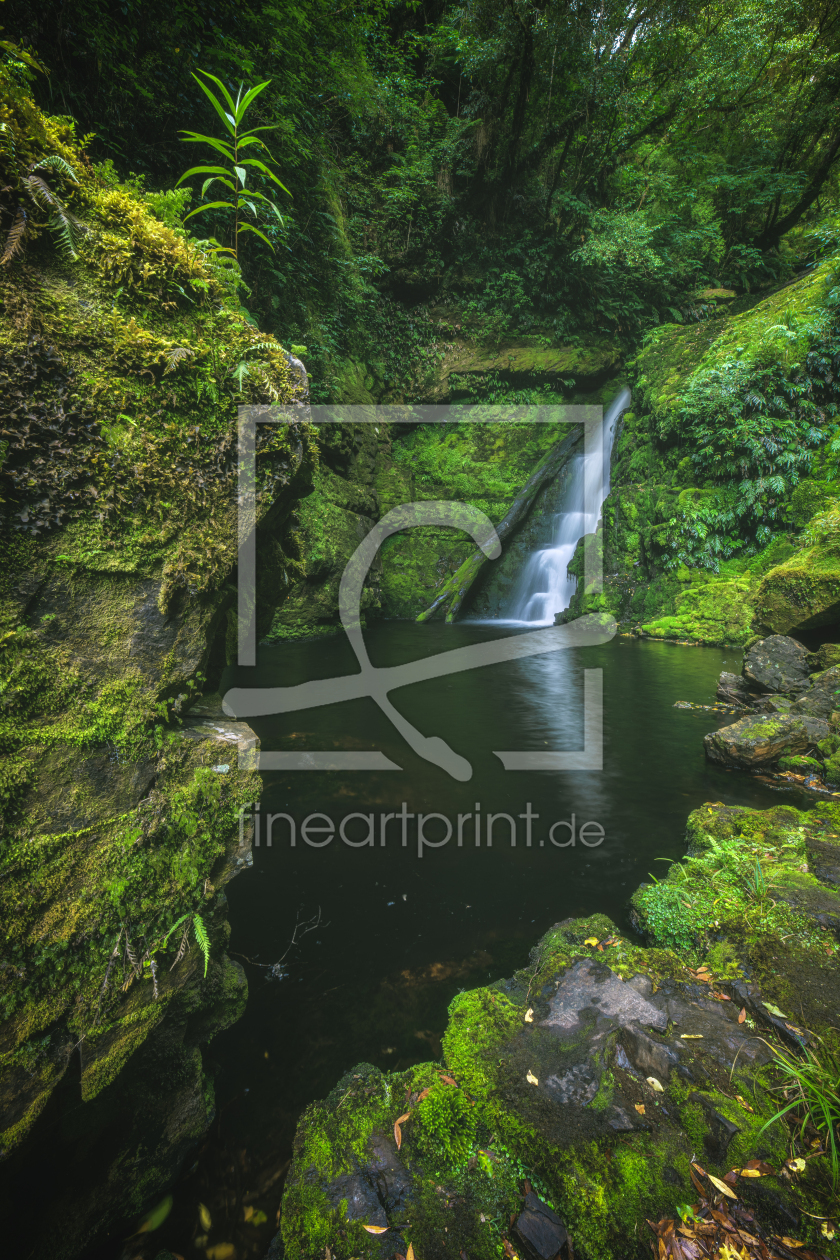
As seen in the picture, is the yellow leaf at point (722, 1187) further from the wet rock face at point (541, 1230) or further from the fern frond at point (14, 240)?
the fern frond at point (14, 240)

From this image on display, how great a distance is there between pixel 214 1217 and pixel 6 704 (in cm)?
200

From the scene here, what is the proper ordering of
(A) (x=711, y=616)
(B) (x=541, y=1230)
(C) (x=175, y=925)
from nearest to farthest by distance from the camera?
(B) (x=541, y=1230)
(C) (x=175, y=925)
(A) (x=711, y=616)

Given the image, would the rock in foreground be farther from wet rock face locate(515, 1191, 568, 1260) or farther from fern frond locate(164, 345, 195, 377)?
fern frond locate(164, 345, 195, 377)

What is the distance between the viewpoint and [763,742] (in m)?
5.03

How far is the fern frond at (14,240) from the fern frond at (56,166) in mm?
170

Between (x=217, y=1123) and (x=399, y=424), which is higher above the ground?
(x=399, y=424)

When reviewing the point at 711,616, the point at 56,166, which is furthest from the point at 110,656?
the point at 711,616

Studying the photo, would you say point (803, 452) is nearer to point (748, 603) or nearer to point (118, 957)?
point (748, 603)

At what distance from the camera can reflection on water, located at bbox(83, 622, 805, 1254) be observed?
2213 millimetres

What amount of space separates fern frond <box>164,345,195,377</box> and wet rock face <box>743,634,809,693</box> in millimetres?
7829

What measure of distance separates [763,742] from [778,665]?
235 centimetres

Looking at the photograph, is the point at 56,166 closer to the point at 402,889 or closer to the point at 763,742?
the point at 402,889

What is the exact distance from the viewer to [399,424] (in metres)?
17.6

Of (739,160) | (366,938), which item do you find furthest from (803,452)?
(366,938)
